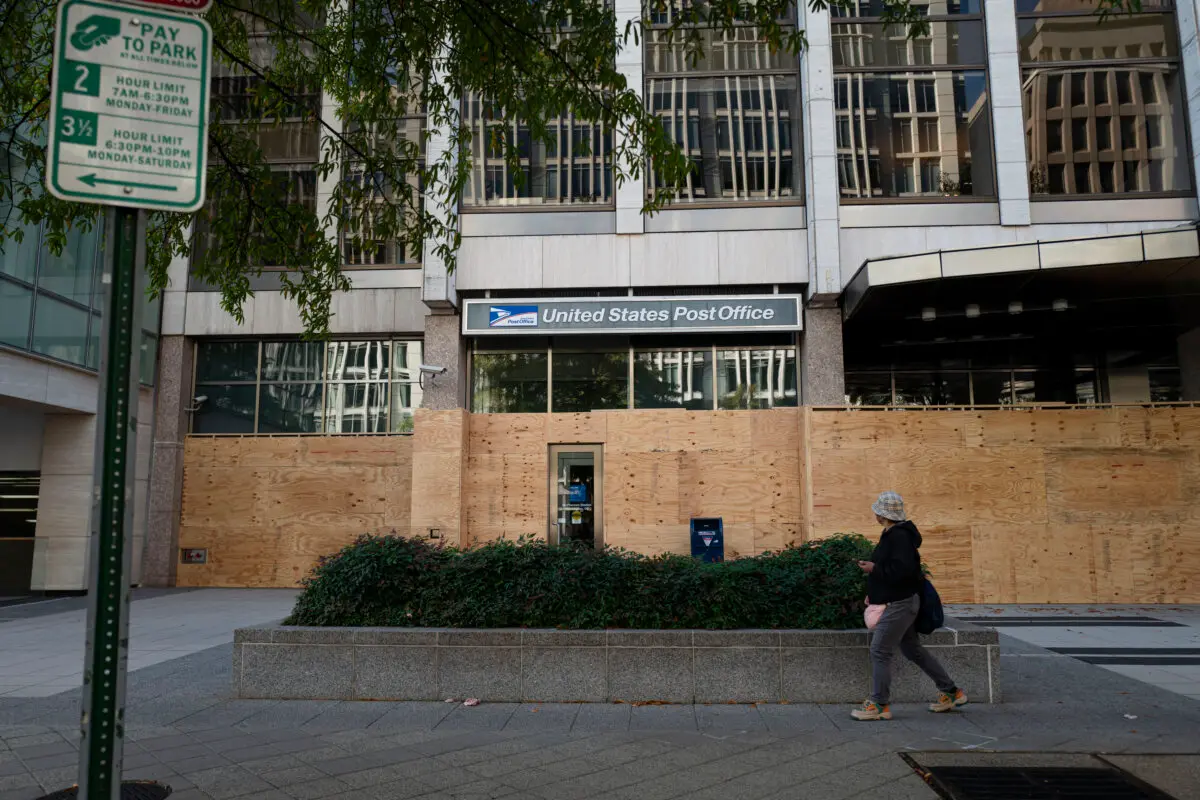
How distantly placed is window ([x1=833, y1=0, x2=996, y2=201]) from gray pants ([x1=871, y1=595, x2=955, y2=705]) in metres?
11.5

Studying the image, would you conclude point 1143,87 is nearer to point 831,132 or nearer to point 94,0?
point 831,132

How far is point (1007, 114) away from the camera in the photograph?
632 inches

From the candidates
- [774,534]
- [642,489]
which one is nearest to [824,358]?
[774,534]

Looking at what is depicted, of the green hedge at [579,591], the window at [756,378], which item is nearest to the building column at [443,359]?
the window at [756,378]

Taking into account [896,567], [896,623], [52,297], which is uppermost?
[52,297]

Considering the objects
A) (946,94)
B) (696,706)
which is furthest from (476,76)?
(946,94)

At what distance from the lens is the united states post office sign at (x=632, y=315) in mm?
16219

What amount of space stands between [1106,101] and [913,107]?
3529 mm

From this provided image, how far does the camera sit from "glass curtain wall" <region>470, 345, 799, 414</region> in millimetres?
16766

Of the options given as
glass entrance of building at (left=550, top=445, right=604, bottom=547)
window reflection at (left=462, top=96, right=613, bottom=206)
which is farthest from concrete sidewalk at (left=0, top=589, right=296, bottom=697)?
window reflection at (left=462, top=96, right=613, bottom=206)

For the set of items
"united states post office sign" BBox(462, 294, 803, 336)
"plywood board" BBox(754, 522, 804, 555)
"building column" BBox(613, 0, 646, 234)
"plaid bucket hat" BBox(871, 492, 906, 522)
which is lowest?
"plywood board" BBox(754, 522, 804, 555)

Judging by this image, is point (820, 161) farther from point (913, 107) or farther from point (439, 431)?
point (439, 431)

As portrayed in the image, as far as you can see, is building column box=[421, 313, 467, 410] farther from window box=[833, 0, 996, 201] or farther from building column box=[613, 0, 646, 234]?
window box=[833, 0, 996, 201]

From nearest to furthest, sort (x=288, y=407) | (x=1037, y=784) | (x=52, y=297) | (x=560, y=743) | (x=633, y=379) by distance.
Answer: (x=1037, y=784)
(x=560, y=743)
(x=52, y=297)
(x=633, y=379)
(x=288, y=407)
